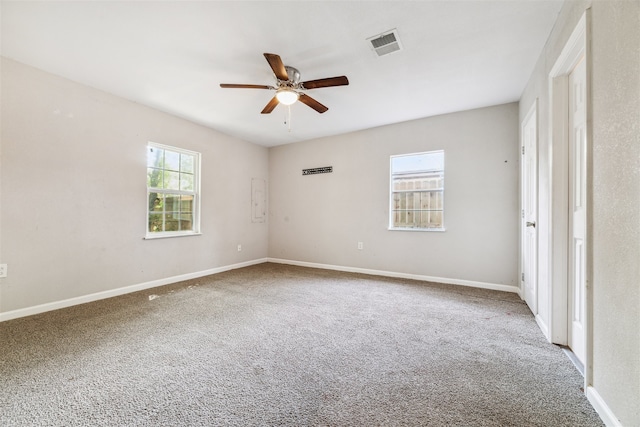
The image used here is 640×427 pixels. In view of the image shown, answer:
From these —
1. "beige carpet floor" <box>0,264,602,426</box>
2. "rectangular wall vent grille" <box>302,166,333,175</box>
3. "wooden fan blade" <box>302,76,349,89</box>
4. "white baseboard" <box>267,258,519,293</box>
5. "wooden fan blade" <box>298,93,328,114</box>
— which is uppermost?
"wooden fan blade" <box>298,93,328,114</box>

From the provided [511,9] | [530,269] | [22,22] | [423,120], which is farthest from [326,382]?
[423,120]

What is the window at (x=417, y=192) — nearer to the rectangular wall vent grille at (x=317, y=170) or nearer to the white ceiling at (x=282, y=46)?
the white ceiling at (x=282, y=46)

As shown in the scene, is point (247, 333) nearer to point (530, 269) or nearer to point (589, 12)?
point (530, 269)

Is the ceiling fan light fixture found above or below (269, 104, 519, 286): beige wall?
above

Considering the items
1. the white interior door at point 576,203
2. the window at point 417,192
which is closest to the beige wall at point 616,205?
the white interior door at point 576,203

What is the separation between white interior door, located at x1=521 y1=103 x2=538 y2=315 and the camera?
8.09 feet

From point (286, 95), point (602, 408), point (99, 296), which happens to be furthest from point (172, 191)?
point (602, 408)

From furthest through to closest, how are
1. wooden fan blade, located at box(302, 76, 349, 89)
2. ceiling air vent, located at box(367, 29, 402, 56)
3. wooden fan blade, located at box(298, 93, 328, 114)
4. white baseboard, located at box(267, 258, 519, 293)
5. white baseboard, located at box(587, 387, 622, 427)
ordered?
white baseboard, located at box(267, 258, 519, 293), wooden fan blade, located at box(298, 93, 328, 114), wooden fan blade, located at box(302, 76, 349, 89), ceiling air vent, located at box(367, 29, 402, 56), white baseboard, located at box(587, 387, 622, 427)

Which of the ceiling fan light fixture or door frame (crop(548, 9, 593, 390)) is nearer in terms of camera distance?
door frame (crop(548, 9, 593, 390))

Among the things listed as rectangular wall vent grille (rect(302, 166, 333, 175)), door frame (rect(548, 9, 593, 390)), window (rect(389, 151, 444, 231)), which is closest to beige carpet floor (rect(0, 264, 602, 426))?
door frame (rect(548, 9, 593, 390))

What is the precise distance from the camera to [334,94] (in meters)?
3.08

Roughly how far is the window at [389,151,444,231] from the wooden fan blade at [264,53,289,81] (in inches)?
99.9

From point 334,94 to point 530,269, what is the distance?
116 inches

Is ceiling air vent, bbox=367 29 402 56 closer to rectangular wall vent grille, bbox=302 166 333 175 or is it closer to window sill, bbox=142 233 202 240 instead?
rectangular wall vent grille, bbox=302 166 333 175
